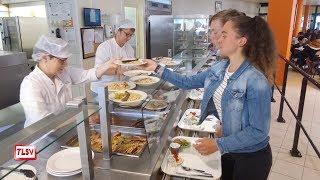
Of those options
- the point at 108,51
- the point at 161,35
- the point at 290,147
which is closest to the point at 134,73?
the point at 108,51

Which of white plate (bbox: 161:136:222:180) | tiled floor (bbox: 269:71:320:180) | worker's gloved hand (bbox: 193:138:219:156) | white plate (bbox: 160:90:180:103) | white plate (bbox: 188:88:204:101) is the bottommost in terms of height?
tiled floor (bbox: 269:71:320:180)

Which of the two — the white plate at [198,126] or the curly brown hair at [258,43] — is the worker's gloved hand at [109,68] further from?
the curly brown hair at [258,43]

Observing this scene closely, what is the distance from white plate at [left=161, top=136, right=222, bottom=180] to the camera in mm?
1609

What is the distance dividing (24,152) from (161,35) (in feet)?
22.0

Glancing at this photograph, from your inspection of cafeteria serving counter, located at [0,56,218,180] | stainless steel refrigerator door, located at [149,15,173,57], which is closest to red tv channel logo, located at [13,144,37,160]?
cafeteria serving counter, located at [0,56,218,180]

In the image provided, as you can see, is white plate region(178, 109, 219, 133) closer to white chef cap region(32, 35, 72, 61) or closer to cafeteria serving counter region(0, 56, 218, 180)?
cafeteria serving counter region(0, 56, 218, 180)

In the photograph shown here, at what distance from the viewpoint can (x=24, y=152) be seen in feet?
2.78

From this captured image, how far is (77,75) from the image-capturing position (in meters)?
2.47

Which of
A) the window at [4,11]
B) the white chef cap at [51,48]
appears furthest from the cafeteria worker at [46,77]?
the window at [4,11]

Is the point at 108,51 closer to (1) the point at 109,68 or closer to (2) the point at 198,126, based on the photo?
(1) the point at 109,68

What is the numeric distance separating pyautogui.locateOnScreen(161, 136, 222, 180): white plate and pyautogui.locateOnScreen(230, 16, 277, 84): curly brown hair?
2.17 ft

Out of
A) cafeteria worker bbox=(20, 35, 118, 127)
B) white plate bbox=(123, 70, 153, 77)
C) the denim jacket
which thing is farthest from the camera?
white plate bbox=(123, 70, 153, 77)

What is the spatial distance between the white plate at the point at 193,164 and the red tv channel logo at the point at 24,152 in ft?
3.10

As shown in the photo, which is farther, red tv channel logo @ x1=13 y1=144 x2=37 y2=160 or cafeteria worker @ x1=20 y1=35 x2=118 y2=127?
cafeteria worker @ x1=20 y1=35 x2=118 y2=127
